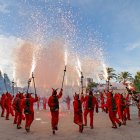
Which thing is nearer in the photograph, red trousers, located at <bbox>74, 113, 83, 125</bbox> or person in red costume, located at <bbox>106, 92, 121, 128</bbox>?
red trousers, located at <bbox>74, 113, 83, 125</bbox>

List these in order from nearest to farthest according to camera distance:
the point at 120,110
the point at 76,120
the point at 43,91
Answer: the point at 76,120 < the point at 120,110 < the point at 43,91

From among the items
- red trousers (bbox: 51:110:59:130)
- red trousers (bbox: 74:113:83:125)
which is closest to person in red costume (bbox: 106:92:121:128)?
red trousers (bbox: 74:113:83:125)

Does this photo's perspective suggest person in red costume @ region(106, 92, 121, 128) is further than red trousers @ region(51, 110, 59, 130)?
Yes

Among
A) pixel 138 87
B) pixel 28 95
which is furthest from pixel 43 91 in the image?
pixel 28 95

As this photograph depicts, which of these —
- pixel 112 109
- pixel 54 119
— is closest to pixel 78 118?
pixel 54 119

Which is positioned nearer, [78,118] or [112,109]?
[78,118]

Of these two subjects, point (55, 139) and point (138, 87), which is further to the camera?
point (138, 87)

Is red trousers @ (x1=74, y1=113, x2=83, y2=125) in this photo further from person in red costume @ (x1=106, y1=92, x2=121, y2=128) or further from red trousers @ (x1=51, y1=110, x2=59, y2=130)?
person in red costume @ (x1=106, y1=92, x2=121, y2=128)

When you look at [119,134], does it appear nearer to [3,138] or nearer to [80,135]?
[80,135]

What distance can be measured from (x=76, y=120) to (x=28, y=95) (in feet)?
9.13

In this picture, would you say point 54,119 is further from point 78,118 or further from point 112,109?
point 112,109

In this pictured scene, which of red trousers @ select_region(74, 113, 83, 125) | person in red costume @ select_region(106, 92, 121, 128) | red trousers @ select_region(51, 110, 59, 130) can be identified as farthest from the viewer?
person in red costume @ select_region(106, 92, 121, 128)

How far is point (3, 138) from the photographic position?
12.8m

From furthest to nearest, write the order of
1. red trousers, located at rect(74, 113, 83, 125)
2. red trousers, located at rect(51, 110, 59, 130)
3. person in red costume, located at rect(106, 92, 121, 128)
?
person in red costume, located at rect(106, 92, 121, 128) → red trousers, located at rect(74, 113, 83, 125) → red trousers, located at rect(51, 110, 59, 130)
